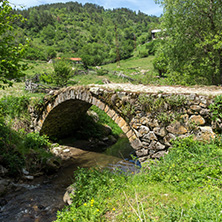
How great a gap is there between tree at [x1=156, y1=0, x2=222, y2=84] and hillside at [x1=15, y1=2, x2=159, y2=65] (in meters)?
31.5

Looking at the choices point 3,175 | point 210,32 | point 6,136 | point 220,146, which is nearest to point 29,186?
point 3,175

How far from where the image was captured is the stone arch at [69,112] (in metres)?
6.99

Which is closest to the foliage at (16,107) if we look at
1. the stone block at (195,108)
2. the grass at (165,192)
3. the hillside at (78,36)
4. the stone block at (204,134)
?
the grass at (165,192)

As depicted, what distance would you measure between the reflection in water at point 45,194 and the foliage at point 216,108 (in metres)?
2.92

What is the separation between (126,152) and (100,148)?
6.44 ft

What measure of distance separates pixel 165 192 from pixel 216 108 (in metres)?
2.86

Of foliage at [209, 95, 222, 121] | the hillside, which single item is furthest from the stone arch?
the hillside

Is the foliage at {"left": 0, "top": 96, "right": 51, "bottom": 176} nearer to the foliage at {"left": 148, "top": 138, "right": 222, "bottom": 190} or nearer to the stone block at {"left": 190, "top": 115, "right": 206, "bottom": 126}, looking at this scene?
the foliage at {"left": 148, "top": 138, "right": 222, "bottom": 190}

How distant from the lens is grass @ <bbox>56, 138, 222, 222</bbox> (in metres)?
3.04

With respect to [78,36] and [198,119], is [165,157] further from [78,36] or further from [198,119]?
[78,36]

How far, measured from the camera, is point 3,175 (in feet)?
23.7

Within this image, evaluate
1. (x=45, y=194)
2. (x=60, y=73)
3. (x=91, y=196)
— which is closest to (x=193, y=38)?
(x=91, y=196)

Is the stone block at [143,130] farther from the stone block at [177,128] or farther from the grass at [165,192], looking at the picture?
the grass at [165,192]

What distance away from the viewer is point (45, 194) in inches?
263
